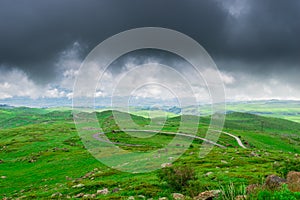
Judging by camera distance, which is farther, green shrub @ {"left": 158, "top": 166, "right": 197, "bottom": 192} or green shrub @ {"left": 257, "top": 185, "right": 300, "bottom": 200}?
green shrub @ {"left": 158, "top": 166, "right": 197, "bottom": 192}

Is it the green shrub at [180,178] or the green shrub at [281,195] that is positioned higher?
the green shrub at [281,195]

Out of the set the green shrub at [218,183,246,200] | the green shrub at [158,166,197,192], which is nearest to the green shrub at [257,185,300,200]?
the green shrub at [218,183,246,200]

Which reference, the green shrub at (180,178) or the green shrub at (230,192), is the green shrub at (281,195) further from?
the green shrub at (180,178)

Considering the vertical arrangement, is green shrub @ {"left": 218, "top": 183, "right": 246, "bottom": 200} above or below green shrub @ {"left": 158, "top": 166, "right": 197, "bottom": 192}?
above

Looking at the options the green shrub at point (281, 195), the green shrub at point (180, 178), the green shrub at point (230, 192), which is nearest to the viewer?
the green shrub at point (281, 195)

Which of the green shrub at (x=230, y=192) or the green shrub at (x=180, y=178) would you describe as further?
the green shrub at (x=180, y=178)

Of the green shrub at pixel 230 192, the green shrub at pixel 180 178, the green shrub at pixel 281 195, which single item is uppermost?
the green shrub at pixel 281 195

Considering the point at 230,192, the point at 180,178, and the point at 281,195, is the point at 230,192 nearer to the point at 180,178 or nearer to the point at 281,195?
the point at 281,195

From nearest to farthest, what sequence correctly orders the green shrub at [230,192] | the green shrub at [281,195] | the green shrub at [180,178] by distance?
the green shrub at [281,195]
the green shrub at [230,192]
the green shrub at [180,178]

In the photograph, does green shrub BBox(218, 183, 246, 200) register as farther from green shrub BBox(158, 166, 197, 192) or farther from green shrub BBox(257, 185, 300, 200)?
green shrub BBox(158, 166, 197, 192)

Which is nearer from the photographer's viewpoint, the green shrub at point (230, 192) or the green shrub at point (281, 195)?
the green shrub at point (281, 195)

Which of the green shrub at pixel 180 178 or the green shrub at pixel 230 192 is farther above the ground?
the green shrub at pixel 230 192

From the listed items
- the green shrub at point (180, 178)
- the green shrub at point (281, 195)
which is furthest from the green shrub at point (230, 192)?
the green shrub at point (180, 178)

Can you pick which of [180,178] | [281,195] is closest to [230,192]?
[281,195]
